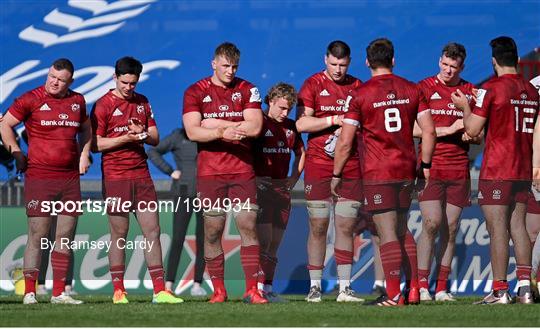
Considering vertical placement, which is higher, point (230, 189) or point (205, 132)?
point (205, 132)

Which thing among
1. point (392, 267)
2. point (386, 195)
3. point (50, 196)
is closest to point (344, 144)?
point (386, 195)

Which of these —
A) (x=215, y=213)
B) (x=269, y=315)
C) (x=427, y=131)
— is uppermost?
(x=427, y=131)

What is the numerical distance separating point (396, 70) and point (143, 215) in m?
7.87

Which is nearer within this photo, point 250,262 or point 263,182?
point 250,262

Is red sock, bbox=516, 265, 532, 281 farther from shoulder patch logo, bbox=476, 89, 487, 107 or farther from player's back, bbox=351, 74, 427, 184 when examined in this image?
shoulder patch logo, bbox=476, 89, 487, 107

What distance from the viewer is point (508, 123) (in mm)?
10023

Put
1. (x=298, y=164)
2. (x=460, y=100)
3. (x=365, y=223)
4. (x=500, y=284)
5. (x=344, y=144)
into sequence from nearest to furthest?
(x=344, y=144)
(x=500, y=284)
(x=460, y=100)
(x=298, y=164)
(x=365, y=223)

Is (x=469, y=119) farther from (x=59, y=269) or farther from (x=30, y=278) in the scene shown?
(x=30, y=278)

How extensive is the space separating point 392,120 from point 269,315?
5.97 ft

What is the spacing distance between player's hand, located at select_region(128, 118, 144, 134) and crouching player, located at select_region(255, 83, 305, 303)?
3.44 feet

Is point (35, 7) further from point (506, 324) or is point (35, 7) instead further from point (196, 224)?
point (506, 324)

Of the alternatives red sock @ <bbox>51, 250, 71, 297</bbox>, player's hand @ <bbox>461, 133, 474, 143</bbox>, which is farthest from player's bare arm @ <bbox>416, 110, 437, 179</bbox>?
red sock @ <bbox>51, 250, 71, 297</bbox>

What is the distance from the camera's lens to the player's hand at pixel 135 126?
10680 mm

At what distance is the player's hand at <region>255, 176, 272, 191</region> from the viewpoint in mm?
11055
